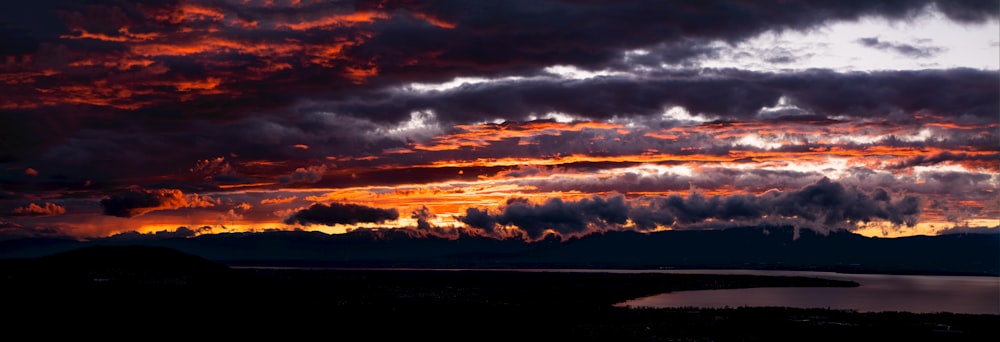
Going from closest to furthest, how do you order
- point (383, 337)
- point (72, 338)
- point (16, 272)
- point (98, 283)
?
1. point (72, 338)
2. point (383, 337)
3. point (98, 283)
4. point (16, 272)

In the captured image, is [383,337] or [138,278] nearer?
[383,337]

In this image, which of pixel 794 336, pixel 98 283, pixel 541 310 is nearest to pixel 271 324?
pixel 98 283

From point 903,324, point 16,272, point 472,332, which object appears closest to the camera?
point 472,332

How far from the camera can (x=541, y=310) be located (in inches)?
7830

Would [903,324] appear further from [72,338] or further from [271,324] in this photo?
[72,338]

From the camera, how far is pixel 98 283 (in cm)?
18200

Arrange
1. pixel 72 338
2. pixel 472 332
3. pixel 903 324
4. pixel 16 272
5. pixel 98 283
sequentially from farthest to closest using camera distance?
1. pixel 16 272
2. pixel 98 283
3. pixel 903 324
4. pixel 472 332
5. pixel 72 338

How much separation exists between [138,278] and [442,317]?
7719 cm

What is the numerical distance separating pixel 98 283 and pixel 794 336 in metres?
139

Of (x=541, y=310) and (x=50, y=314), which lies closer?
(x=50, y=314)

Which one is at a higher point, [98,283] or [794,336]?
[98,283]

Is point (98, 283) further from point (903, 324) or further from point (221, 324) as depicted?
point (903, 324)

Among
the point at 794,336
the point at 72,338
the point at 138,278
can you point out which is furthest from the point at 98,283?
the point at 794,336

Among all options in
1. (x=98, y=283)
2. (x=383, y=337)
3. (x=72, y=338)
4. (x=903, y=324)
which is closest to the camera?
(x=72, y=338)
